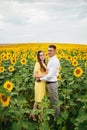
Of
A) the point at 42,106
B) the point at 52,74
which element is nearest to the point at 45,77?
the point at 52,74

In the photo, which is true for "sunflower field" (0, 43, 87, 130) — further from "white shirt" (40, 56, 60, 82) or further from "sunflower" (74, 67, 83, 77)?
"white shirt" (40, 56, 60, 82)

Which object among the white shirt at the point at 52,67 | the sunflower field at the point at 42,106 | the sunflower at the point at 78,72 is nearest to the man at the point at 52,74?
the white shirt at the point at 52,67

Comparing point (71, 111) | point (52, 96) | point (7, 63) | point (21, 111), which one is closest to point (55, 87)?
point (52, 96)

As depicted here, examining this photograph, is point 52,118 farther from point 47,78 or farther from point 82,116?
point 82,116

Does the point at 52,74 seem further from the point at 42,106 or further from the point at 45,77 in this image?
the point at 42,106

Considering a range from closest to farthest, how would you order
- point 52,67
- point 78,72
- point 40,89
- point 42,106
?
point 42,106, point 52,67, point 40,89, point 78,72

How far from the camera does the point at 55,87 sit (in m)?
7.72

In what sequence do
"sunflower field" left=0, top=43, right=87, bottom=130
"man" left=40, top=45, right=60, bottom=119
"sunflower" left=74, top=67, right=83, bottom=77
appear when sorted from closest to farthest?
1. "sunflower field" left=0, top=43, right=87, bottom=130
2. "man" left=40, top=45, right=60, bottom=119
3. "sunflower" left=74, top=67, right=83, bottom=77

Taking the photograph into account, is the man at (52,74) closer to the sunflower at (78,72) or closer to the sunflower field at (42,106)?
the sunflower field at (42,106)

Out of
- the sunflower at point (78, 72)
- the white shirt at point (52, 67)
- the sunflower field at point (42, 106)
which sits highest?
the white shirt at point (52, 67)

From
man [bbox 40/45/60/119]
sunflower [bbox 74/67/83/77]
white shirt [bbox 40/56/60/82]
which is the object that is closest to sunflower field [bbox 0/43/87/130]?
sunflower [bbox 74/67/83/77]

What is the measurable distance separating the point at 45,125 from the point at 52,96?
230 cm

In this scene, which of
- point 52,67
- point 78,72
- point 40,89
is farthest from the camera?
point 78,72

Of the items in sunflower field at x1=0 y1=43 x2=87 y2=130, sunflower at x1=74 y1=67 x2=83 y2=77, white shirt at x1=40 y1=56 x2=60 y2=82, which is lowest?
sunflower field at x1=0 y1=43 x2=87 y2=130
